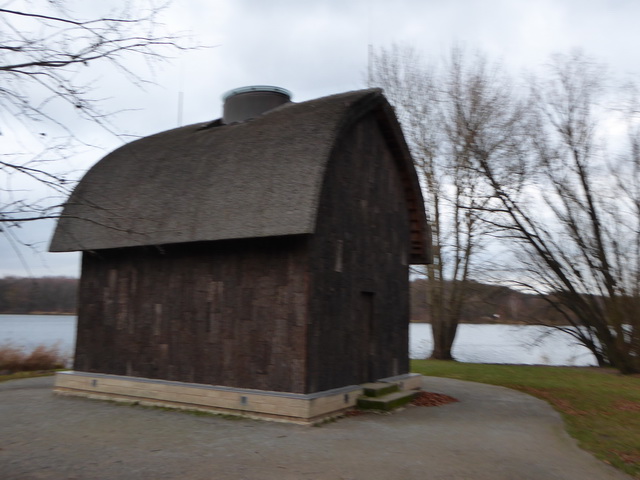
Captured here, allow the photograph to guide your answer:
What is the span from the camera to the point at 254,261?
10500 millimetres

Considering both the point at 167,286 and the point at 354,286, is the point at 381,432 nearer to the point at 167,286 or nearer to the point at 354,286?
the point at 354,286

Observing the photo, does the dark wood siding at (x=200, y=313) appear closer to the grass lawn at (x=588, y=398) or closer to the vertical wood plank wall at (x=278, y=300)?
the vertical wood plank wall at (x=278, y=300)

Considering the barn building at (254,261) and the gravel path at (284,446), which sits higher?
the barn building at (254,261)

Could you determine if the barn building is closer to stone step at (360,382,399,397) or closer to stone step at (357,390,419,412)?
stone step at (360,382,399,397)

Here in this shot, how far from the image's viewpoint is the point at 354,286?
11.4 m

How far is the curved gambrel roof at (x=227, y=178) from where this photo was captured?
984cm

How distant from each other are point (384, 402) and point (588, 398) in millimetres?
6132

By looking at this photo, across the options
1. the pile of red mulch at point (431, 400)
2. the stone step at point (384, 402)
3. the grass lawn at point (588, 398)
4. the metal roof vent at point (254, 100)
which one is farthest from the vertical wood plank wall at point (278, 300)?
the grass lawn at point (588, 398)

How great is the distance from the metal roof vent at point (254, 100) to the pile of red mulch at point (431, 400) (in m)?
7.58

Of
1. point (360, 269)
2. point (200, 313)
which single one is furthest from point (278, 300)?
point (360, 269)

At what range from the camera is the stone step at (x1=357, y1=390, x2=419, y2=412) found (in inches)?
424

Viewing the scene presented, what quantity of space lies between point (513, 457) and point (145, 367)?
7.49 metres

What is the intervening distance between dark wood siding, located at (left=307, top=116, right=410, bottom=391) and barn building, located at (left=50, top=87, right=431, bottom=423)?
42mm

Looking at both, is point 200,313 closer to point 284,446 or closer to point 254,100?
point 284,446
